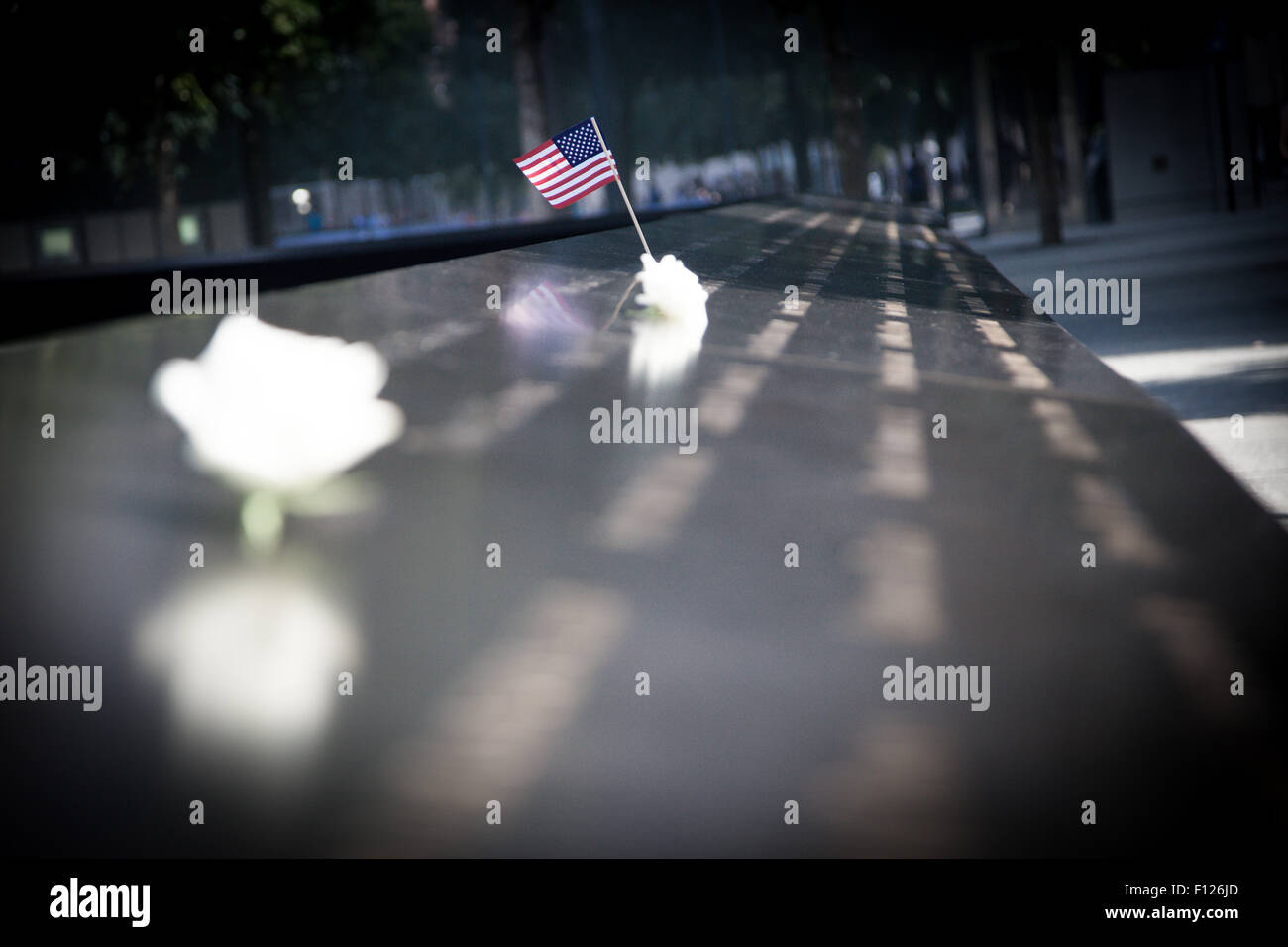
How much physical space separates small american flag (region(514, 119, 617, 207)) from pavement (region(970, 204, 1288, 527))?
8.08ft

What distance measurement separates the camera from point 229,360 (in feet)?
11.5

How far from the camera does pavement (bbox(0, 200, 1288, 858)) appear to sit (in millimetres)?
3049

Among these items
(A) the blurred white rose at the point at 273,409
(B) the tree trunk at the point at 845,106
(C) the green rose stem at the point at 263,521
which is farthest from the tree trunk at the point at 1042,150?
(C) the green rose stem at the point at 263,521

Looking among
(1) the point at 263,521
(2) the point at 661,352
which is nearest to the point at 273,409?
(1) the point at 263,521

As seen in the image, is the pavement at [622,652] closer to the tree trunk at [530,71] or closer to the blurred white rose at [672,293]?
the blurred white rose at [672,293]

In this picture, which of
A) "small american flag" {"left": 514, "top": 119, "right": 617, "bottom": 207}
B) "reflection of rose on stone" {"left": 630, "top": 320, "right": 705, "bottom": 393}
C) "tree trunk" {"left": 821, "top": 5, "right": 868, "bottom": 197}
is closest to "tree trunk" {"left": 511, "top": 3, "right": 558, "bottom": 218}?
"tree trunk" {"left": 821, "top": 5, "right": 868, "bottom": 197}

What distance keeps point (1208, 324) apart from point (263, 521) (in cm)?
1425

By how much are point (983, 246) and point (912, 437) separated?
97.3ft

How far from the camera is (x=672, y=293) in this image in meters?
4.84

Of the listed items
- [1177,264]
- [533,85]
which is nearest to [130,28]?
[533,85]

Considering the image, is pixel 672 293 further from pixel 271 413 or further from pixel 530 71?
pixel 530 71

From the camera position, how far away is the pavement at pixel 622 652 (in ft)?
10.0

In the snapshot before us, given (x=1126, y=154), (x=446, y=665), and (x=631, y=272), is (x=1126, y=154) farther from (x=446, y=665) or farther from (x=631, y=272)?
(x=446, y=665)
